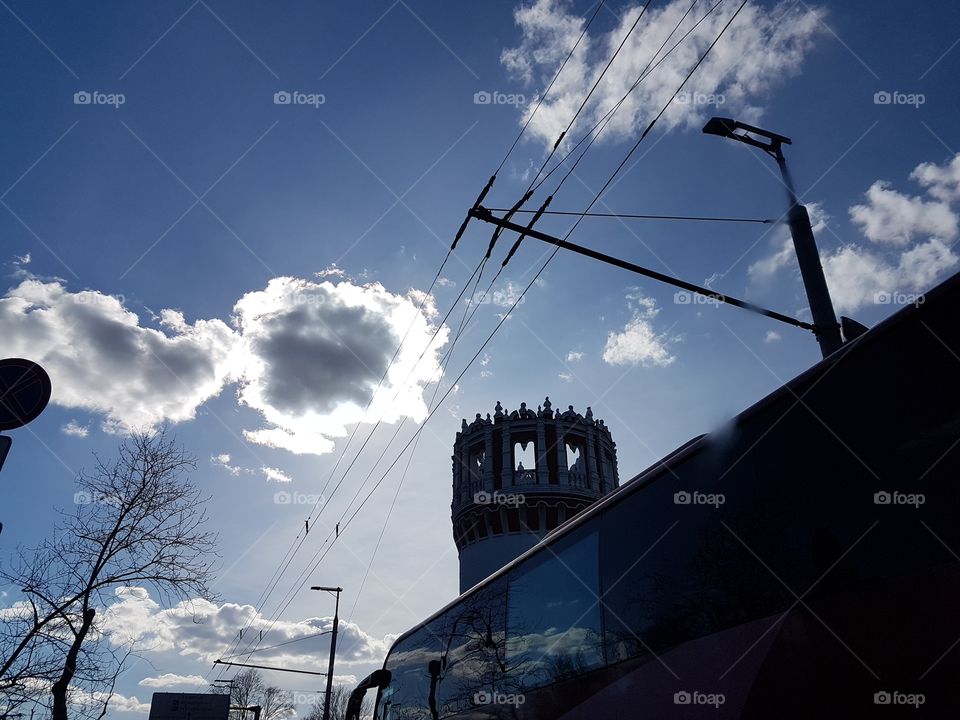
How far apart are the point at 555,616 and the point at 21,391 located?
255 inches

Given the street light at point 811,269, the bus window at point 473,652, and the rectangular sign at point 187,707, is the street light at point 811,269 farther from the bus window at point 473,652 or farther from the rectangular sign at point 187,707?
the rectangular sign at point 187,707

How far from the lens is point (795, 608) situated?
383cm

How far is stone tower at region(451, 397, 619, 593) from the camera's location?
33.8m

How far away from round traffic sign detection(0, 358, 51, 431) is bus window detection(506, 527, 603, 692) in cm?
591

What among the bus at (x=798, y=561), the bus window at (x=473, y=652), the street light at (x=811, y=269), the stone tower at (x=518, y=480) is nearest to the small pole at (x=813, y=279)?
the street light at (x=811, y=269)

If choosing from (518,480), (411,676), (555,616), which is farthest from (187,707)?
(555,616)

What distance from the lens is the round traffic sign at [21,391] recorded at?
287 inches

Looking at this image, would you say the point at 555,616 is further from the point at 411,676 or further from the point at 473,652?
the point at 411,676

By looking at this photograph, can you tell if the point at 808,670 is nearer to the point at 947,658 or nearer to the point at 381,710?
the point at 947,658

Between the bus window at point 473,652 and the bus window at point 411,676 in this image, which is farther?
the bus window at point 411,676

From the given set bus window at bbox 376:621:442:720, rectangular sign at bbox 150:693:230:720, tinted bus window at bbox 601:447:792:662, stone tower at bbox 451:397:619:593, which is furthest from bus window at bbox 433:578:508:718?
rectangular sign at bbox 150:693:230:720

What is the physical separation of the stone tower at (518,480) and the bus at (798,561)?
28.0 metres

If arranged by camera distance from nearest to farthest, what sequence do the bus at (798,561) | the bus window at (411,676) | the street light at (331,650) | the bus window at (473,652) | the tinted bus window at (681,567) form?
the bus at (798,561), the tinted bus window at (681,567), the bus window at (473,652), the bus window at (411,676), the street light at (331,650)

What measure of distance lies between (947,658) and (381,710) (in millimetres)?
10678
